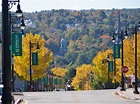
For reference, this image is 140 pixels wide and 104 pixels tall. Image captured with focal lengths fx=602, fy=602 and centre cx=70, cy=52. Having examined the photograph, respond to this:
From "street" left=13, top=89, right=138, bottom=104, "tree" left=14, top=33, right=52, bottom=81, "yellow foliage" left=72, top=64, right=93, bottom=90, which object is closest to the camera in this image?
"street" left=13, top=89, right=138, bottom=104

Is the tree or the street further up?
the tree

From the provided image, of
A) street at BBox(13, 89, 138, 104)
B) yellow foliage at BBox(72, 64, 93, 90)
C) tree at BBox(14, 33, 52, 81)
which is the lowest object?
yellow foliage at BBox(72, 64, 93, 90)

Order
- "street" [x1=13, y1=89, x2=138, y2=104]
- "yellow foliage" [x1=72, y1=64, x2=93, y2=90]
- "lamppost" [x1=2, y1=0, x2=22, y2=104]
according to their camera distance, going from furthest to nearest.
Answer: "yellow foliage" [x1=72, y1=64, x2=93, y2=90]
"street" [x1=13, y1=89, x2=138, y2=104]
"lamppost" [x1=2, y1=0, x2=22, y2=104]

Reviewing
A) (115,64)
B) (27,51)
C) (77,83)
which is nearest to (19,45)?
(27,51)

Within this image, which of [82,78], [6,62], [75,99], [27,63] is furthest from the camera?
[82,78]

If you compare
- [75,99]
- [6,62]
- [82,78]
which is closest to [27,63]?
[75,99]

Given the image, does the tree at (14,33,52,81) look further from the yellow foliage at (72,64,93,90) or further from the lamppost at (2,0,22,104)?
the yellow foliage at (72,64,93,90)

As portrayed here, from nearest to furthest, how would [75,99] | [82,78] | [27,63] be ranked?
1. [75,99]
2. [27,63]
3. [82,78]

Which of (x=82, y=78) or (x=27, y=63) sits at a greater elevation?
(x=27, y=63)

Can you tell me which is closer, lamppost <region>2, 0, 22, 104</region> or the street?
lamppost <region>2, 0, 22, 104</region>

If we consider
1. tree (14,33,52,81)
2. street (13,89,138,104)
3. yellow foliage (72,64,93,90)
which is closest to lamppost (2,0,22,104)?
street (13,89,138,104)

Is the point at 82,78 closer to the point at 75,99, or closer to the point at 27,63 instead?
the point at 27,63

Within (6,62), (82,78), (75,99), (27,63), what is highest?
(6,62)

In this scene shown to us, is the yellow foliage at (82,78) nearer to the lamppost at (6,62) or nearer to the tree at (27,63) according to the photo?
the tree at (27,63)
